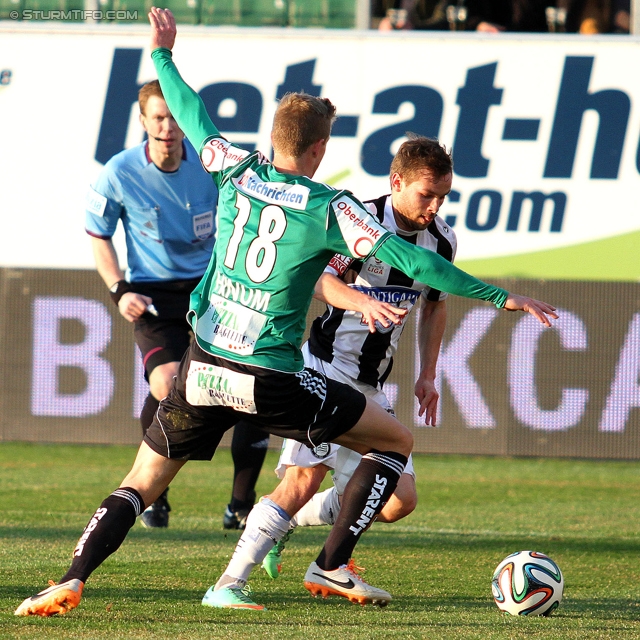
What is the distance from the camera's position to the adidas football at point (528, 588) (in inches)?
179

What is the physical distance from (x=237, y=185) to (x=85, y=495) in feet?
14.8

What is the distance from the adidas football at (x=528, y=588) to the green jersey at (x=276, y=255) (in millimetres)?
1170

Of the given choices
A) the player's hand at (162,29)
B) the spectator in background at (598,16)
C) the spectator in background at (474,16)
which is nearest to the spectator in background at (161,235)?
the player's hand at (162,29)

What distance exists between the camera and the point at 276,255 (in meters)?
4.21

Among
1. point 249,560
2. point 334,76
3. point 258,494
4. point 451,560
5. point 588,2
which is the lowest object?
point 258,494

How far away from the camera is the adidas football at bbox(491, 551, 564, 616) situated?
179 inches

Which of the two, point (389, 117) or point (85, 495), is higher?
point (389, 117)

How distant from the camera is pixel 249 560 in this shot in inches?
176

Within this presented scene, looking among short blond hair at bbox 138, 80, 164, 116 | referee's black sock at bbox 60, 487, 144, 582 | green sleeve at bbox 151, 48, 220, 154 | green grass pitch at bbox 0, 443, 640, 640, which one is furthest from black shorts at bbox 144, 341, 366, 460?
short blond hair at bbox 138, 80, 164, 116

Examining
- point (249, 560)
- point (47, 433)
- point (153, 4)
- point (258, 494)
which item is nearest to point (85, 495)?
point (258, 494)

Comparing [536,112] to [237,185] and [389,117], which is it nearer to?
[389,117]

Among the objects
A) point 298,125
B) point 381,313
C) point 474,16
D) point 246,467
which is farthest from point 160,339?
point 474,16

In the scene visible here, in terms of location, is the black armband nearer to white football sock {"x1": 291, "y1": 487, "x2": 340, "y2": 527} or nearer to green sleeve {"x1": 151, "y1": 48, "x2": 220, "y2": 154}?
white football sock {"x1": 291, "y1": 487, "x2": 340, "y2": 527}

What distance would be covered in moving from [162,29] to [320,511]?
2320mm
